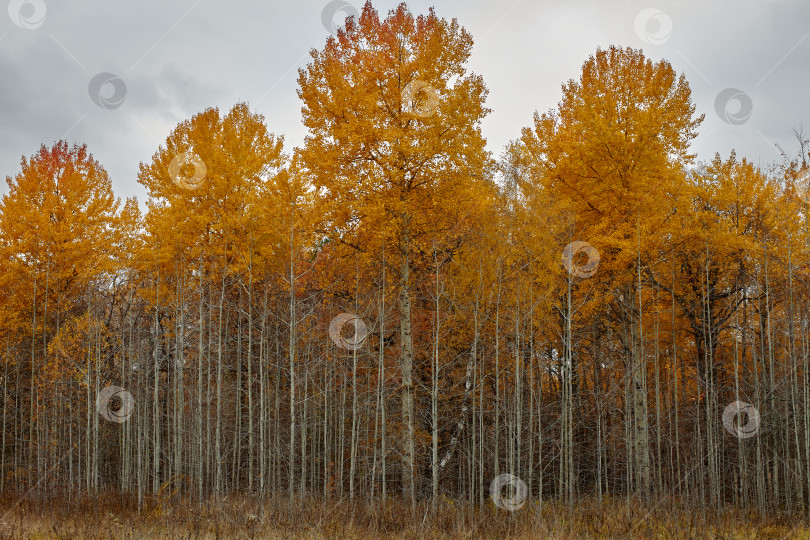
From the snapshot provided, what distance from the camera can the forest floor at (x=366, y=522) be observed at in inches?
343

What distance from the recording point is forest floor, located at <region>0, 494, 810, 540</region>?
28.6 feet

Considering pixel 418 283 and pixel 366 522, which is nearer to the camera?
pixel 366 522

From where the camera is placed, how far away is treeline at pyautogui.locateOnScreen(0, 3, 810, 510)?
12.8m

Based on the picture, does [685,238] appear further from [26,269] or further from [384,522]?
[26,269]

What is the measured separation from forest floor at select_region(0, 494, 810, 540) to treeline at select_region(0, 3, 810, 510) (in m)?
0.61

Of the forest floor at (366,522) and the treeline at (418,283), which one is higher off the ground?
the treeline at (418,283)

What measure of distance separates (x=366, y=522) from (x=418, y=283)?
6.93 meters

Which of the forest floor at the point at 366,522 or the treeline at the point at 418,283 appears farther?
the treeline at the point at 418,283

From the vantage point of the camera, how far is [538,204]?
14391 mm

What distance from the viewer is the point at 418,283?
15406 millimetres

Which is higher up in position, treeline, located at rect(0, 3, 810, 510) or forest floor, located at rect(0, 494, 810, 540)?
treeline, located at rect(0, 3, 810, 510)

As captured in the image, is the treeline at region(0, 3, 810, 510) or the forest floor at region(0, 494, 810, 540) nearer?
the forest floor at region(0, 494, 810, 540)

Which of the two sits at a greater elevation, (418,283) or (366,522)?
(418,283)

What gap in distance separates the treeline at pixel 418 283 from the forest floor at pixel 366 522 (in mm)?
605
